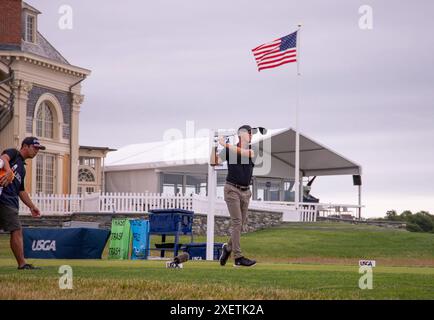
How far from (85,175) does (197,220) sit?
16.5m

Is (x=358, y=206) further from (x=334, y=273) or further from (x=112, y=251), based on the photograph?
(x=334, y=273)

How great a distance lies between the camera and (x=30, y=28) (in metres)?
40.7

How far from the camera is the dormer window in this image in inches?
1598

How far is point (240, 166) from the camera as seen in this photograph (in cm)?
1304

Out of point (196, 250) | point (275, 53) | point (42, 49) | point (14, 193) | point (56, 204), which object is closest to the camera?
point (14, 193)

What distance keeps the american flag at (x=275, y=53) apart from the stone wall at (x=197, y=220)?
258 inches

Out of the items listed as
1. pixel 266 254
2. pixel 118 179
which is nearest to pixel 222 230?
pixel 266 254

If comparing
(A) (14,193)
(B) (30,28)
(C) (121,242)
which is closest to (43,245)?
(C) (121,242)

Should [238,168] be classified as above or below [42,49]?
below

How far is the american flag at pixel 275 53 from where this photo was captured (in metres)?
36.3

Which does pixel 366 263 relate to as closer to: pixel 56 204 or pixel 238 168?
pixel 238 168

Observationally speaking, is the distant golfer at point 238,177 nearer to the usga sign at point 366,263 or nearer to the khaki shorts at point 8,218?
the usga sign at point 366,263

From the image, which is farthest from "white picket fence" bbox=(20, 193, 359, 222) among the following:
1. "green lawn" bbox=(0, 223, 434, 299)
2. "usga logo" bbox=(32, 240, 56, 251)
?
"green lawn" bbox=(0, 223, 434, 299)

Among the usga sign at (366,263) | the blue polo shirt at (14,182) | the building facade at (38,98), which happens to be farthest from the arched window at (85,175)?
the usga sign at (366,263)
